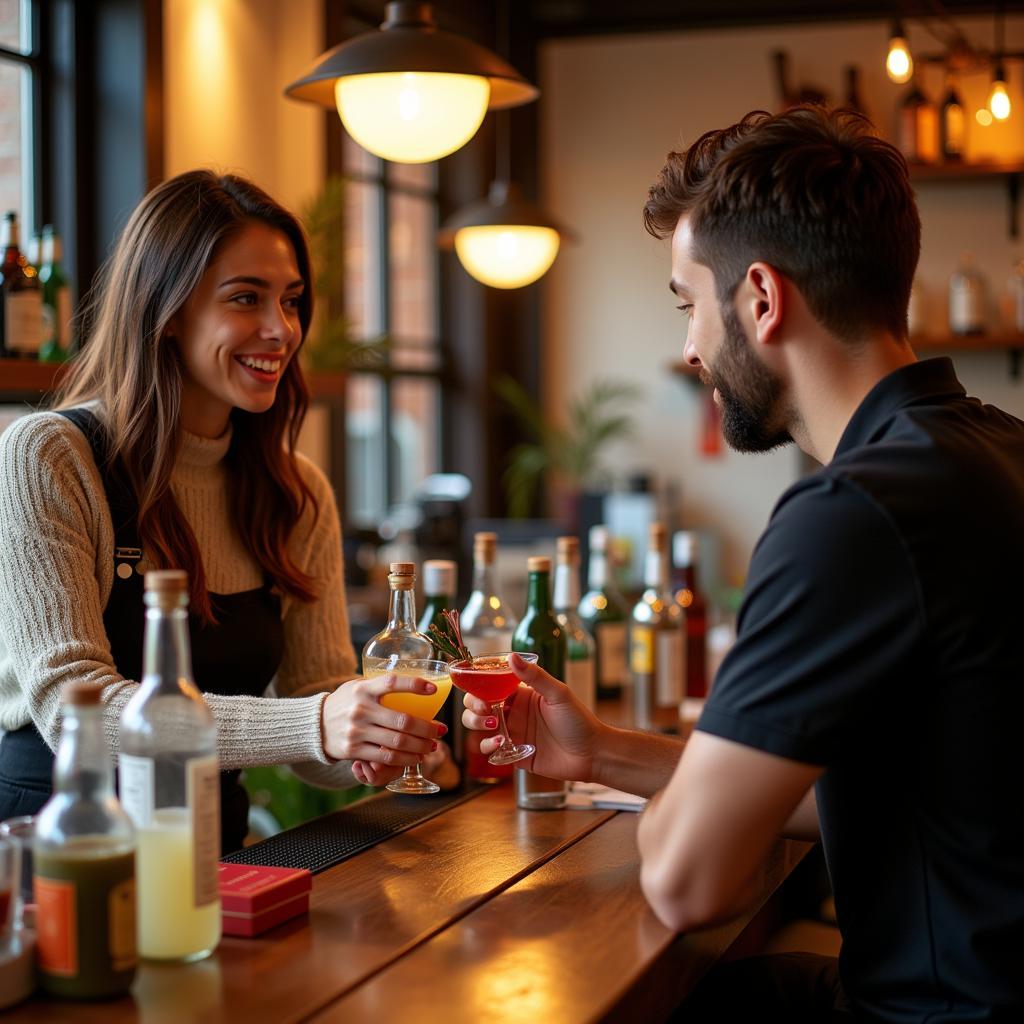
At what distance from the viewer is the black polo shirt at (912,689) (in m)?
1.30

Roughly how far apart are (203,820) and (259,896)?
18 centimetres

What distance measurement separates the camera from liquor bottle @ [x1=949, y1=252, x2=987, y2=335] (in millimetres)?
5398

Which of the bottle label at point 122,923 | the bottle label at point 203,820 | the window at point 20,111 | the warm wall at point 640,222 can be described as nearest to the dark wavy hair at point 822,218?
the bottle label at point 203,820

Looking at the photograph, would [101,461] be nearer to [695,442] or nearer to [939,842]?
[939,842]

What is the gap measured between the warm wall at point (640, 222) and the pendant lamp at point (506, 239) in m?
2.29

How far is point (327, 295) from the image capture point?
13.2 ft

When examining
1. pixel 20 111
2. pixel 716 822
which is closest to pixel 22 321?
pixel 20 111

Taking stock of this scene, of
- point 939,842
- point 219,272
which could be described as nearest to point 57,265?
point 219,272

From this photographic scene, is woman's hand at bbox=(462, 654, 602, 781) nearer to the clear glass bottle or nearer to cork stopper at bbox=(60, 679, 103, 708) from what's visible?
the clear glass bottle

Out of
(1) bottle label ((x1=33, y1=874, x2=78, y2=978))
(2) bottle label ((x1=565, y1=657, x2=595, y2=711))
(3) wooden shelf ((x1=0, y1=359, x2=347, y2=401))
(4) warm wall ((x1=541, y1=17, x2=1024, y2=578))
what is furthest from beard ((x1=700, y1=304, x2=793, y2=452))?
(4) warm wall ((x1=541, y1=17, x2=1024, y2=578))

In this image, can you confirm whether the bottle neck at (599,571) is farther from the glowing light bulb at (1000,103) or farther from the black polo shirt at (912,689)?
the glowing light bulb at (1000,103)

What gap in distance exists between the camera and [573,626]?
2.27 metres

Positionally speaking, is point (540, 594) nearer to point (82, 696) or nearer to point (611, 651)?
point (611, 651)

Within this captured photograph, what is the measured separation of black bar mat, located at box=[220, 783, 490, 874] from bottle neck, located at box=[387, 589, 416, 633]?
294 millimetres
